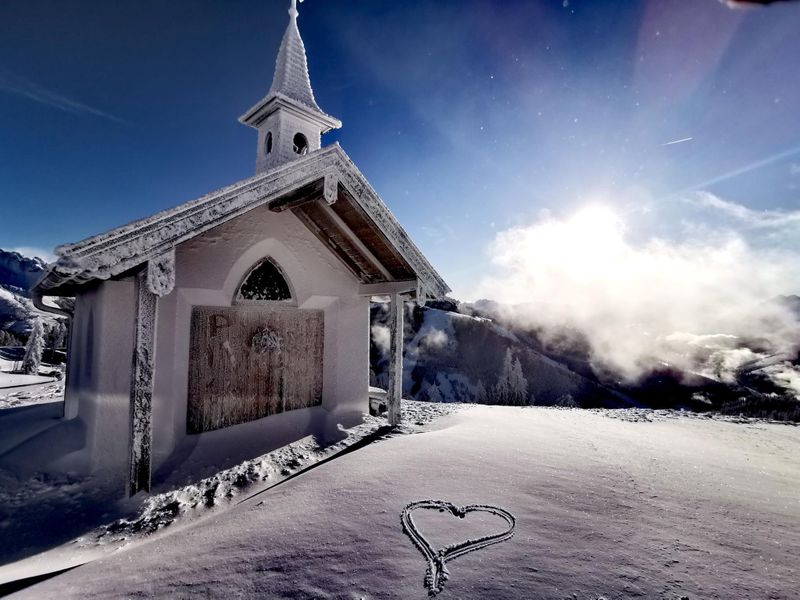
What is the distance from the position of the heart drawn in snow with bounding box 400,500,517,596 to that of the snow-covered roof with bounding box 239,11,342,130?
31.5 ft

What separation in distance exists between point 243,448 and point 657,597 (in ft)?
20.3

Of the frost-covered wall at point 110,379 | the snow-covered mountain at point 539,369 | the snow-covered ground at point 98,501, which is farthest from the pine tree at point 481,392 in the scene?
the frost-covered wall at point 110,379

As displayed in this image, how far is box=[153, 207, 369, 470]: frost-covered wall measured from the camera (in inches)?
256

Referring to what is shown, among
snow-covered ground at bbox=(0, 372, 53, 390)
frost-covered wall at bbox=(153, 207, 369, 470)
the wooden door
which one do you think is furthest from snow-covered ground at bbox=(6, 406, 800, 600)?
snow-covered ground at bbox=(0, 372, 53, 390)

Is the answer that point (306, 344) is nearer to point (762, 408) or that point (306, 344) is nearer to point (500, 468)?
point (500, 468)

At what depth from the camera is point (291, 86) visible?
420 inches

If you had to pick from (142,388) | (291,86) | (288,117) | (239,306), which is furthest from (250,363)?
(291,86)

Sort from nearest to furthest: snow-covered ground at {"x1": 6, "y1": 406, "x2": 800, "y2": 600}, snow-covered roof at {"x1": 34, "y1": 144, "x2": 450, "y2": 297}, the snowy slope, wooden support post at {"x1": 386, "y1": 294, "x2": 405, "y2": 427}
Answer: snow-covered ground at {"x1": 6, "y1": 406, "x2": 800, "y2": 600} < snow-covered roof at {"x1": 34, "y1": 144, "x2": 450, "y2": 297} < wooden support post at {"x1": 386, "y1": 294, "x2": 405, "y2": 427} < the snowy slope

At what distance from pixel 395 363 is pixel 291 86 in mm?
7836

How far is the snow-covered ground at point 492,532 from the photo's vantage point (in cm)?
299

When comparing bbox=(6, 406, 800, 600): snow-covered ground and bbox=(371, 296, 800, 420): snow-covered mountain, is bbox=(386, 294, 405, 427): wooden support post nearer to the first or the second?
bbox=(6, 406, 800, 600): snow-covered ground

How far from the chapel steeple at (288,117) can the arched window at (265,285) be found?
3.19 metres

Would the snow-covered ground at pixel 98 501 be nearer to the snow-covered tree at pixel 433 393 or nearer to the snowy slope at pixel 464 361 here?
the snow-covered tree at pixel 433 393

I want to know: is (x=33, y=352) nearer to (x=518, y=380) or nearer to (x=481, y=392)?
(x=481, y=392)
